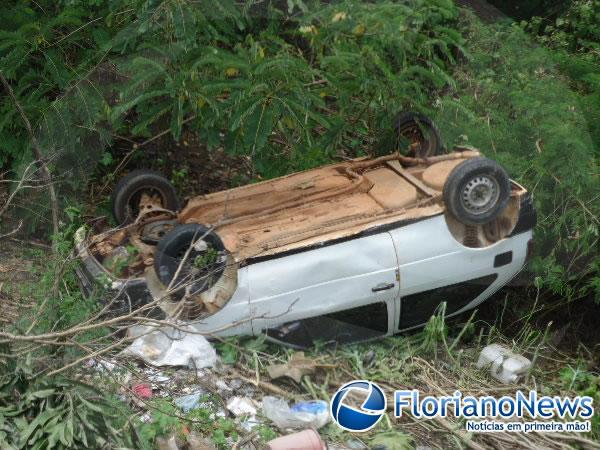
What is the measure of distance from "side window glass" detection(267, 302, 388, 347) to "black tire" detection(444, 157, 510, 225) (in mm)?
981

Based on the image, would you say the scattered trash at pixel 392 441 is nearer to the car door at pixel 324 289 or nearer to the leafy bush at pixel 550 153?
the car door at pixel 324 289

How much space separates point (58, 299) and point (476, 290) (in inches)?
133

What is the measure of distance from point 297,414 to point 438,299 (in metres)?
1.62

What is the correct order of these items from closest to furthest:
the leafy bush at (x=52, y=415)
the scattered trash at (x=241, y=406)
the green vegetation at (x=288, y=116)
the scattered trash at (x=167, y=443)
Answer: the leafy bush at (x=52, y=415) → the scattered trash at (x=167, y=443) → the scattered trash at (x=241, y=406) → the green vegetation at (x=288, y=116)

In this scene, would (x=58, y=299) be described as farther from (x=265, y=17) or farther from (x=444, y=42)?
(x=444, y=42)

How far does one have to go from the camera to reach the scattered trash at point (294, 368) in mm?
5562

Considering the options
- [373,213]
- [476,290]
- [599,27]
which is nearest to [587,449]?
[476,290]

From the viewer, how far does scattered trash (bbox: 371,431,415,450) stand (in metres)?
5.03

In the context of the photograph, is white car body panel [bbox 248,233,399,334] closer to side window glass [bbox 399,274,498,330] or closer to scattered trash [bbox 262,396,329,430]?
side window glass [bbox 399,274,498,330]

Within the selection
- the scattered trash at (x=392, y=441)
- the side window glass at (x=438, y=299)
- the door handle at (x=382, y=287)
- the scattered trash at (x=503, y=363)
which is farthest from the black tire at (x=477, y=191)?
the scattered trash at (x=392, y=441)

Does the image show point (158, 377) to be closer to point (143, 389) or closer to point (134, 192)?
point (143, 389)

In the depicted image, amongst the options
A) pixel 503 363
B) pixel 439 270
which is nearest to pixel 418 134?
pixel 439 270

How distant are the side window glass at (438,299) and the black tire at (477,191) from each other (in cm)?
58

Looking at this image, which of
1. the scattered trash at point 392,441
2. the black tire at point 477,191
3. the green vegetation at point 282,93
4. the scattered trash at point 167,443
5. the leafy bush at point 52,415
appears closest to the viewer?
the leafy bush at point 52,415
